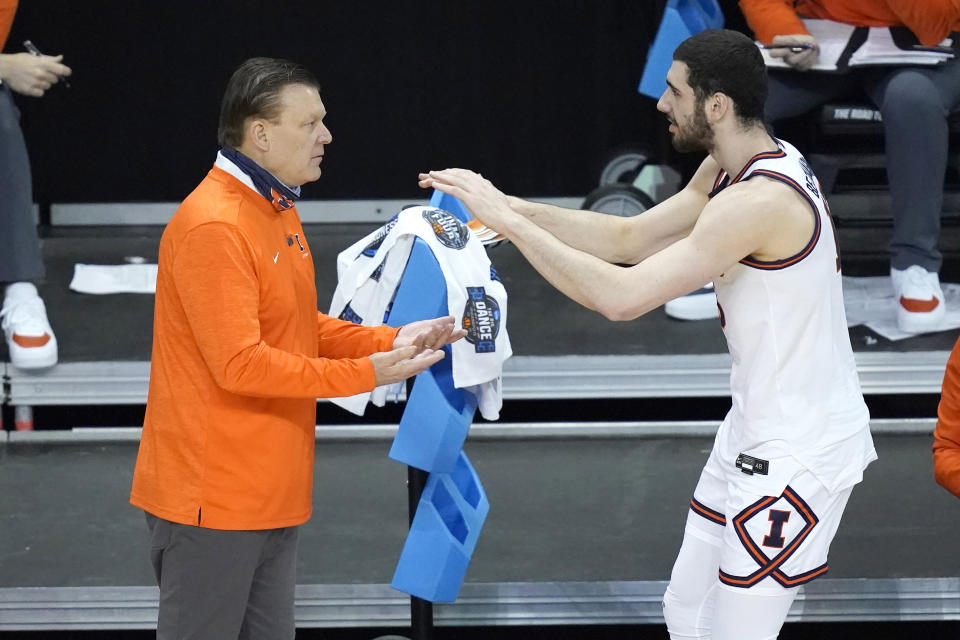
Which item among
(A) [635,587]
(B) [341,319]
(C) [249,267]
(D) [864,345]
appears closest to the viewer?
(C) [249,267]

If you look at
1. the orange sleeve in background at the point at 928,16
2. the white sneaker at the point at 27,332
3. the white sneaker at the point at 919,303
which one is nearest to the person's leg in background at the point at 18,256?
the white sneaker at the point at 27,332

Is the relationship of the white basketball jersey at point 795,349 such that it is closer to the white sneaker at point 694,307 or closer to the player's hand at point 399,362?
the player's hand at point 399,362

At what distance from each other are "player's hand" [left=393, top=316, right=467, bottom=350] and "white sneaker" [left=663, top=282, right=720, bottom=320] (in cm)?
221

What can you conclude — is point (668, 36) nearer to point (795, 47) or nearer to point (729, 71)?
point (795, 47)

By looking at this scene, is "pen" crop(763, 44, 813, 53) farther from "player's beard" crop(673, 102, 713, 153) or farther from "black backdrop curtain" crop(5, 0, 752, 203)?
"player's beard" crop(673, 102, 713, 153)

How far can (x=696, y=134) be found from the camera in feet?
8.50

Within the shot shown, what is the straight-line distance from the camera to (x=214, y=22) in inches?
244

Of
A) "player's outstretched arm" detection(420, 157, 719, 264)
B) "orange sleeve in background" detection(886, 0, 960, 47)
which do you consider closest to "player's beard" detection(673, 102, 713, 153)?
"player's outstretched arm" detection(420, 157, 719, 264)

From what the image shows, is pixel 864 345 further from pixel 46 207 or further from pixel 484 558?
pixel 46 207

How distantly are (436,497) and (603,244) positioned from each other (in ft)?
2.34

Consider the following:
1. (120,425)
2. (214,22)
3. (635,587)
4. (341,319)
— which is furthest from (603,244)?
(214,22)

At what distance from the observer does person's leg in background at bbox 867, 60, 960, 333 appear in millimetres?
4473

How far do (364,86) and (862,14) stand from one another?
98.8 inches

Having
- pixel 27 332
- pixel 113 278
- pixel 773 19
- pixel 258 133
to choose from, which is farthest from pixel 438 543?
pixel 113 278
